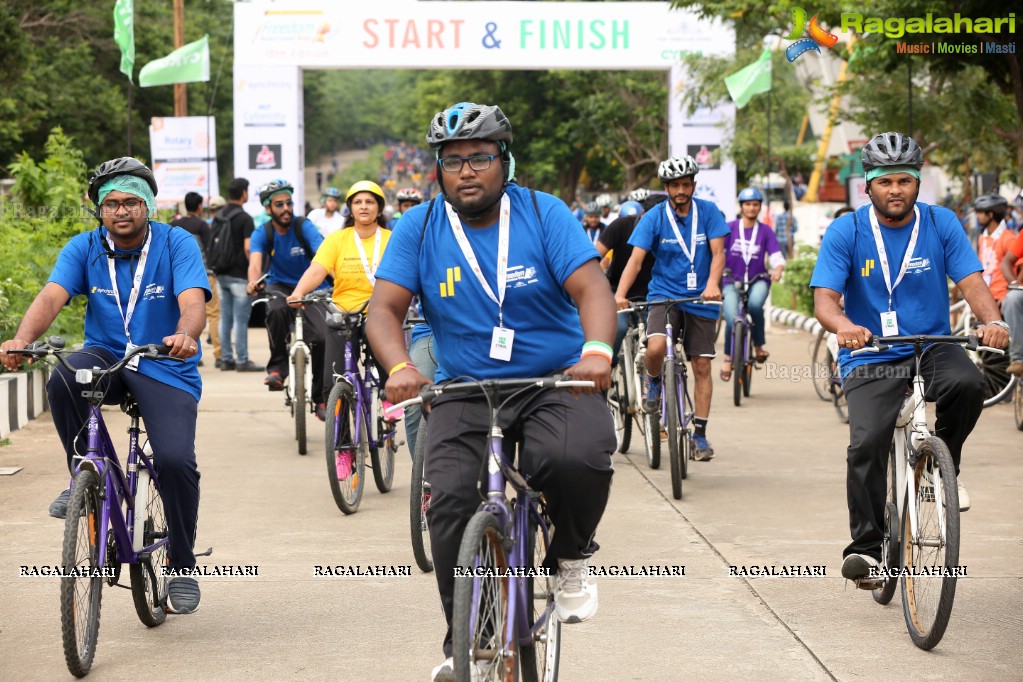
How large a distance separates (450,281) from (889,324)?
2.28 meters

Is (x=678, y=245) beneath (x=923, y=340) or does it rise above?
above

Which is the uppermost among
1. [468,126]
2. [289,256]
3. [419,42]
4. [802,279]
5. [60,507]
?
[419,42]

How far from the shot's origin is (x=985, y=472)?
10008 mm

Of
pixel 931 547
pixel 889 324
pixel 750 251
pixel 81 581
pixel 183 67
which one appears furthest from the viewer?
pixel 183 67

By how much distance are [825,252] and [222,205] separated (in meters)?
13.2

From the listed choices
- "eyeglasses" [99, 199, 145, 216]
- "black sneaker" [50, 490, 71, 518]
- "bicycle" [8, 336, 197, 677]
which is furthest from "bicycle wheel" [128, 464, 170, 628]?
"eyeglasses" [99, 199, 145, 216]

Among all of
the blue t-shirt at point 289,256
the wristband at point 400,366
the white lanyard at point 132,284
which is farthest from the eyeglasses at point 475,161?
the blue t-shirt at point 289,256

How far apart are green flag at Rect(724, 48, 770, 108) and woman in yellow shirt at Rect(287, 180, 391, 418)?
14863 mm

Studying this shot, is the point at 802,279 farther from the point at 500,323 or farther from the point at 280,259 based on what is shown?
the point at 500,323

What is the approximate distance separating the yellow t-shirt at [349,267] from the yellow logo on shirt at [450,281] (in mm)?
4871

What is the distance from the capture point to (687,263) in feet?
32.9

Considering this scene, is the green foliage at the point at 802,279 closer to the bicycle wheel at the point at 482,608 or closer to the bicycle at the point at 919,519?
the bicycle at the point at 919,519

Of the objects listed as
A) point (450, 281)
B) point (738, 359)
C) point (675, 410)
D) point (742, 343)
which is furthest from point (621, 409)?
point (450, 281)

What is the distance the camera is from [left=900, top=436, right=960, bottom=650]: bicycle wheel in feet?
18.3
